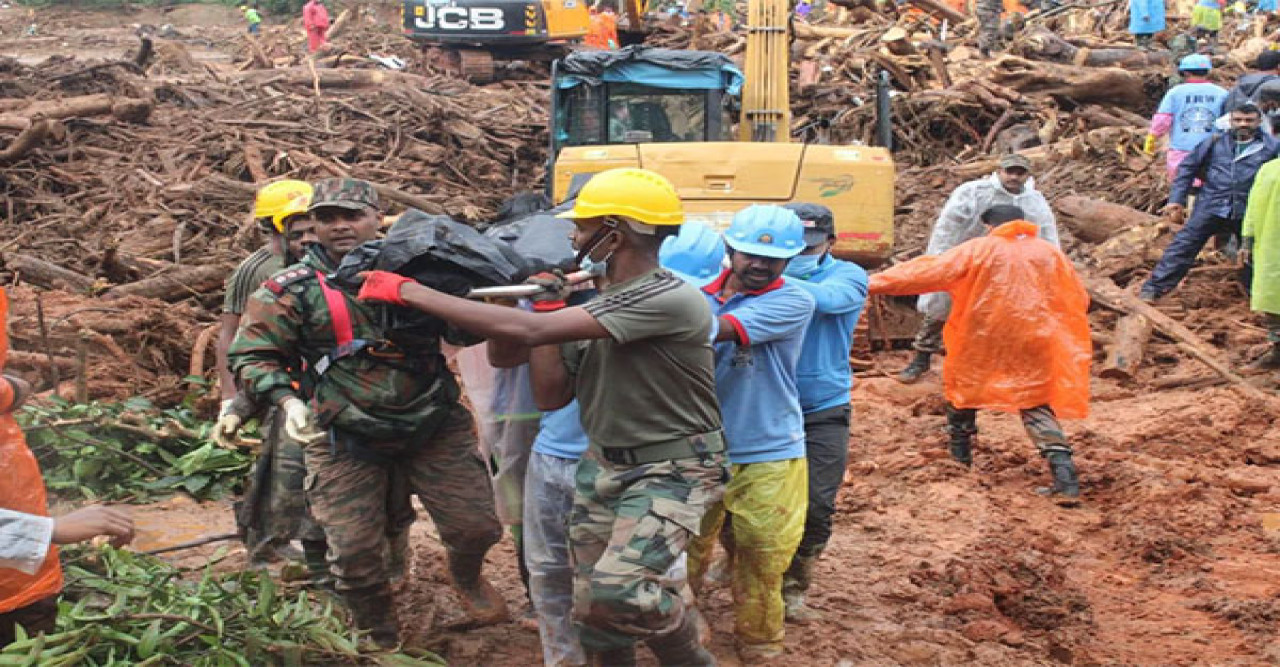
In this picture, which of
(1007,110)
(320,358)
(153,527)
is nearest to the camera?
(320,358)

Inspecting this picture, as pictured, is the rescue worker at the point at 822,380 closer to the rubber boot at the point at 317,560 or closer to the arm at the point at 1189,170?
the rubber boot at the point at 317,560

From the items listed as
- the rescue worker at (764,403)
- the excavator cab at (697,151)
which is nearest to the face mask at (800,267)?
the rescue worker at (764,403)

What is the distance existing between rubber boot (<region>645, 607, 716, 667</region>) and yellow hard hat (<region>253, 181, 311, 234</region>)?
2.35 meters

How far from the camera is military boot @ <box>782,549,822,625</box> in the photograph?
5.40 meters

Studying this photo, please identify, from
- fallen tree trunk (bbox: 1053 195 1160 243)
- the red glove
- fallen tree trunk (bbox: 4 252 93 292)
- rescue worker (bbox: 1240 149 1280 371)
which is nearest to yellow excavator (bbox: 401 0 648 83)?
fallen tree trunk (bbox: 1053 195 1160 243)

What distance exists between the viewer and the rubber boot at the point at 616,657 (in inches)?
161

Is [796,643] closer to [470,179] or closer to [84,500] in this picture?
[84,500]

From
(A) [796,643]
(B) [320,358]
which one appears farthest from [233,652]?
(A) [796,643]

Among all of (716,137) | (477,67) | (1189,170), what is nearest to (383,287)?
(716,137)

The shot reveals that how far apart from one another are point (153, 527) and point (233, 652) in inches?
105

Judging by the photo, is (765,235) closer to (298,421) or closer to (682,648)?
(682,648)

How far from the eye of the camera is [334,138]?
1652cm

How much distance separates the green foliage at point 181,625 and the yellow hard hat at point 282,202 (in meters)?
1.53

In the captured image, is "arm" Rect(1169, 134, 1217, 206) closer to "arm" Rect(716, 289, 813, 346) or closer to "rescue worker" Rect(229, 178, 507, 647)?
"arm" Rect(716, 289, 813, 346)
